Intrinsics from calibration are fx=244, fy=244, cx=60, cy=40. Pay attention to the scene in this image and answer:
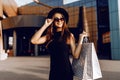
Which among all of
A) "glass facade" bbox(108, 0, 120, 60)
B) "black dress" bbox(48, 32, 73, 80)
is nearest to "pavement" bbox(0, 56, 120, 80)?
"black dress" bbox(48, 32, 73, 80)

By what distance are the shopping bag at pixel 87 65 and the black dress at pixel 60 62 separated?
0.33 ft

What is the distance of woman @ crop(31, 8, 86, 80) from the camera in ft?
9.08

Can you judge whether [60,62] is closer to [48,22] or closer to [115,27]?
[48,22]

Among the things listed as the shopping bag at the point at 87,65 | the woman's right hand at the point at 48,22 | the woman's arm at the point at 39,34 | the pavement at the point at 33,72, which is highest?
the woman's right hand at the point at 48,22

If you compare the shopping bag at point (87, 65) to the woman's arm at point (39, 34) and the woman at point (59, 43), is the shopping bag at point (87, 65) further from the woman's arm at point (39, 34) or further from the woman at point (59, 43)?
the woman's arm at point (39, 34)

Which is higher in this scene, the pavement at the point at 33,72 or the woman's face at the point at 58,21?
the woman's face at the point at 58,21

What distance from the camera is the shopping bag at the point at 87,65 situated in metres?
2.60

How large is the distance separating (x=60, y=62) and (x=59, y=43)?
0.71 feet

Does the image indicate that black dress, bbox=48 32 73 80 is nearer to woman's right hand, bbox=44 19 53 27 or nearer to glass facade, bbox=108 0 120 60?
woman's right hand, bbox=44 19 53 27

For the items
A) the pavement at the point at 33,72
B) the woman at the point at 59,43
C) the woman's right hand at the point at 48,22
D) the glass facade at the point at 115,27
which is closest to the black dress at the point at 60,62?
the woman at the point at 59,43

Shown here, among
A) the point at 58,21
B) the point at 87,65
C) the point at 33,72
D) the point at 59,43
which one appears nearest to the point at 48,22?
the point at 58,21

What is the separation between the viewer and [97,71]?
8.59 ft

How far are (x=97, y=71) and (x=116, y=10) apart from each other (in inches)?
959

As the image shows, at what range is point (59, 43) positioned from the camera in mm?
2789
